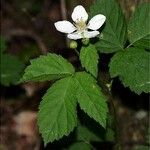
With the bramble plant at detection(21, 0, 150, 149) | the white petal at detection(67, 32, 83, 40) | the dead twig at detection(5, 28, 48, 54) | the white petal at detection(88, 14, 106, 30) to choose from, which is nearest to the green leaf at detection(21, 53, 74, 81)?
the bramble plant at detection(21, 0, 150, 149)

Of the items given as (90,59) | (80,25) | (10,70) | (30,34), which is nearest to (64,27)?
(80,25)

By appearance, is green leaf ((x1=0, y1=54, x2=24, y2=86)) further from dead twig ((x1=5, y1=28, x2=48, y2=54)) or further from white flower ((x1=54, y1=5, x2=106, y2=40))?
white flower ((x1=54, y1=5, x2=106, y2=40))

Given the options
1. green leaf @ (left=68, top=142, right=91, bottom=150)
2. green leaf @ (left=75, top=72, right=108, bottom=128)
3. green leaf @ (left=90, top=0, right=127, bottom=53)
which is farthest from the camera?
green leaf @ (left=68, top=142, right=91, bottom=150)

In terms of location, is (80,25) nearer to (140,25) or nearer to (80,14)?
(80,14)

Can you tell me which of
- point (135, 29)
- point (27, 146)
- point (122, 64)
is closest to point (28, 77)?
point (122, 64)

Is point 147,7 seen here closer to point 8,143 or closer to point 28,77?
point 28,77

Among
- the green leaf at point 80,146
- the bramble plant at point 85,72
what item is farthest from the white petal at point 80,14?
the green leaf at point 80,146

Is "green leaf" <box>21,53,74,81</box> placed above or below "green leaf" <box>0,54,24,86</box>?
above
